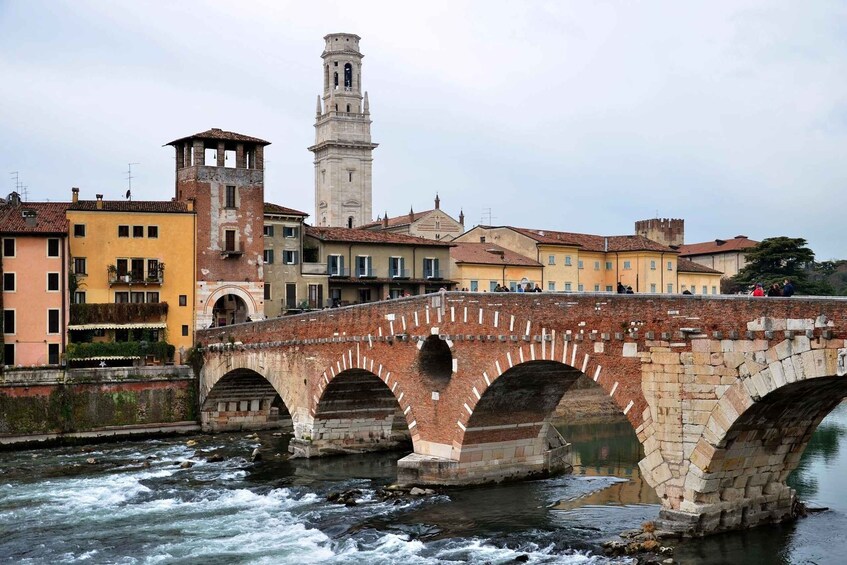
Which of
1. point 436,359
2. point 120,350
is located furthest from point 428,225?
point 436,359

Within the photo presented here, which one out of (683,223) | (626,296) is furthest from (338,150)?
(626,296)

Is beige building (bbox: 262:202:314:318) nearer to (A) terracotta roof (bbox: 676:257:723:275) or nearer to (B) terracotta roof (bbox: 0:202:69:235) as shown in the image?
(B) terracotta roof (bbox: 0:202:69:235)

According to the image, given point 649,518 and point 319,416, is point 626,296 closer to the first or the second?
point 649,518

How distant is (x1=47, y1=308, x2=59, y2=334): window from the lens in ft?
161

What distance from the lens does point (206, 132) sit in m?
53.9

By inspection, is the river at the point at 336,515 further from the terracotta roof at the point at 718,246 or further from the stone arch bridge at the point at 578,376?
the terracotta roof at the point at 718,246

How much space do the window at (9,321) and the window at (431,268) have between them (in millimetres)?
23285

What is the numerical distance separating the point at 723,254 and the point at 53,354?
5536 centimetres

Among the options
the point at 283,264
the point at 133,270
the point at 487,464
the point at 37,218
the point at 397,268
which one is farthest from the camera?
the point at 397,268

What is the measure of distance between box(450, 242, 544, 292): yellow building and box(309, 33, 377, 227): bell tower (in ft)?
147

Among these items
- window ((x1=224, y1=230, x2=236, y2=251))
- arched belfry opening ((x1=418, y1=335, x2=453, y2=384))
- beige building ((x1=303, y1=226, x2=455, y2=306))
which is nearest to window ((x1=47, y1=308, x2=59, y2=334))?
window ((x1=224, y1=230, x2=236, y2=251))

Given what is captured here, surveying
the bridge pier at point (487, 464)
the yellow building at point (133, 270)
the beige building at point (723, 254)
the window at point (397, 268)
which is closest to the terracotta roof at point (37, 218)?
the yellow building at point (133, 270)

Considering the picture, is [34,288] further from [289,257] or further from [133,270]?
[289,257]

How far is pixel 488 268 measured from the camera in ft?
212
